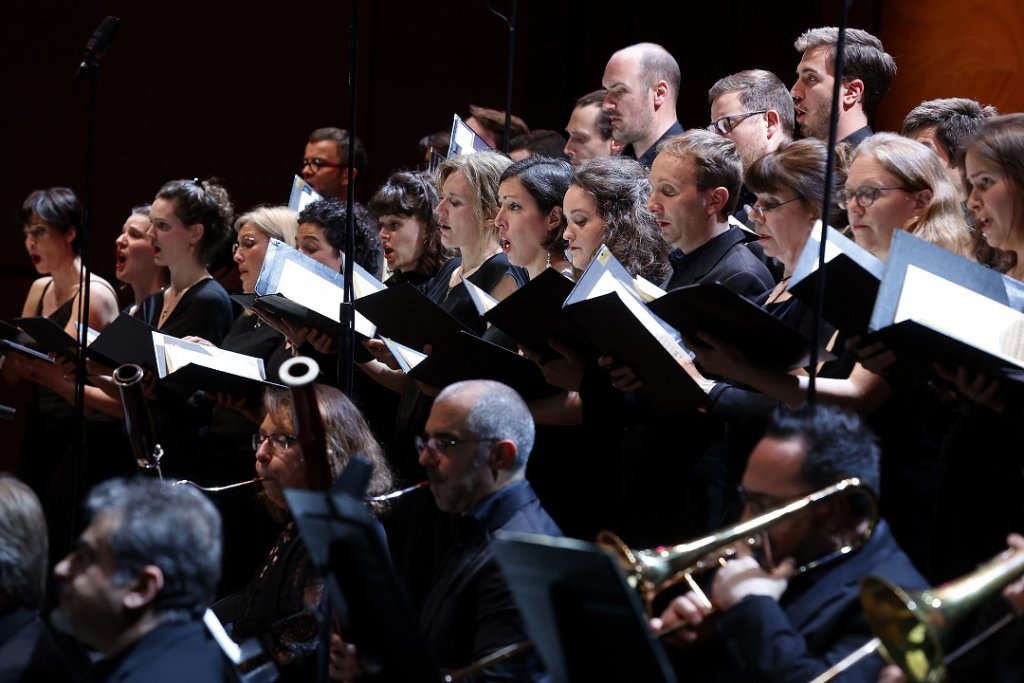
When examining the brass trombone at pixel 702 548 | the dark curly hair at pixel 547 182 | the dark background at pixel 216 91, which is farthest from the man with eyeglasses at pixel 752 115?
the dark background at pixel 216 91

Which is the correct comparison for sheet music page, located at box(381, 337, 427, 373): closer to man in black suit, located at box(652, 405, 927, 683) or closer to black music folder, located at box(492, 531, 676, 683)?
man in black suit, located at box(652, 405, 927, 683)

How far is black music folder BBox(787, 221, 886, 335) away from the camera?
2.64 metres

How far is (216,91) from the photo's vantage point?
718 cm

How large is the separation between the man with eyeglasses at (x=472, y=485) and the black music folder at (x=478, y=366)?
30 cm

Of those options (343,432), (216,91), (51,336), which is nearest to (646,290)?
(343,432)

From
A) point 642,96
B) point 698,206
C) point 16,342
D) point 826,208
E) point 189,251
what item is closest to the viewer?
point 826,208

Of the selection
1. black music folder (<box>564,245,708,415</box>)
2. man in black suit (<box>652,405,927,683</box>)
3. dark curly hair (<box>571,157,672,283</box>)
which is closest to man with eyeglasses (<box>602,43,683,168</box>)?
dark curly hair (<box>571,157,672,283</box>)

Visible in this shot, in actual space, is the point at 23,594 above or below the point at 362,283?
below

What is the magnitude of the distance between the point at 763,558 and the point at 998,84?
3.30 metres

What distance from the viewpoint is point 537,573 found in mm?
1910

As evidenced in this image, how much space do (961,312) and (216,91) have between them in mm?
5238

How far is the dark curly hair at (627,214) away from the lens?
3.71 m

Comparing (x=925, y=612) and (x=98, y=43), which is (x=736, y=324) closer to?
(x=925, y=612)

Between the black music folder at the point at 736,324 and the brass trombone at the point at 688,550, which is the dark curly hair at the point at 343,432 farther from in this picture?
the brass trombone at the point at 688,550
